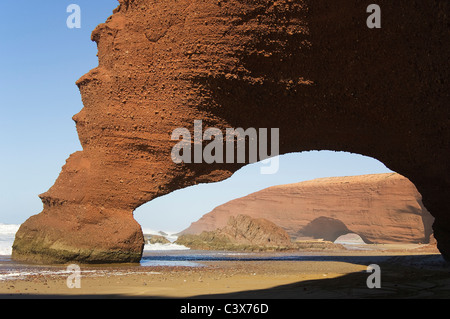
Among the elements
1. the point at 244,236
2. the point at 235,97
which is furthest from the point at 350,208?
the point at 235,97

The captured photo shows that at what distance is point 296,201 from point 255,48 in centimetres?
5460

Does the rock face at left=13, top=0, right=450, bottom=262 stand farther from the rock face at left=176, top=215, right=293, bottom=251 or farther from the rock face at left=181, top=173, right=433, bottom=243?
the rock face at left=181, top=173, right=433, bottom=243

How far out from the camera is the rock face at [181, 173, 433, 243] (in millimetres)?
46469

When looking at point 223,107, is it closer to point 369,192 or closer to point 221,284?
point 221,284

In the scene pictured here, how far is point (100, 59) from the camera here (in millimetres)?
13484

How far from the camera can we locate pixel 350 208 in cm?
5478

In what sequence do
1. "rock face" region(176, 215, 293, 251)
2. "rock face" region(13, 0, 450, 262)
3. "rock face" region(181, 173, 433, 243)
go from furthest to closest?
"rock face" region(181, 173, 433, 243) < "rock face" region(176, 215, 293, 251) < "rock face" region(13, 0, 450, 262)

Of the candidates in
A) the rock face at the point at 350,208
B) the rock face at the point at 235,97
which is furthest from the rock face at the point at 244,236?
the rock face at the point at 235,97

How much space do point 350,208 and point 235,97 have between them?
4685cm

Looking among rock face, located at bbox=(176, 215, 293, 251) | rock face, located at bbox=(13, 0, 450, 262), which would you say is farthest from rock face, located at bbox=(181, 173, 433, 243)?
rock face, located at bbox=(13, 0, 450, 262)

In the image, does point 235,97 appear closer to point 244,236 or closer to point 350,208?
point 244,236

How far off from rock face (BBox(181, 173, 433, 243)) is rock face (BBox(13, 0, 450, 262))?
30.4m

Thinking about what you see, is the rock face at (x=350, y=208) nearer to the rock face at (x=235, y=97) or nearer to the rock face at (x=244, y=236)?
the rock face at (x=244, y=236)
